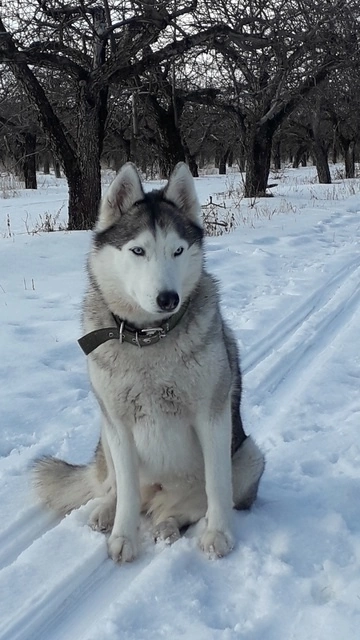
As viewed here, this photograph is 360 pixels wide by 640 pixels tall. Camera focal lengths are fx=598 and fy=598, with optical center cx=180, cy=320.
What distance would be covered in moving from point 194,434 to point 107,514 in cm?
57

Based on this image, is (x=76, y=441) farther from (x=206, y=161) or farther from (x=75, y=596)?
(x=206, y=161)

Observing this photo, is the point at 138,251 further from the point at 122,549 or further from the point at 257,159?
the point at 257,159

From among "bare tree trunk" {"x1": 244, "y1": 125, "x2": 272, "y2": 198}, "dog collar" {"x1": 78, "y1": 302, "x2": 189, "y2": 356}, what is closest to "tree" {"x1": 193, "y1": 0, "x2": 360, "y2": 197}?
"bare tree trunk" {"x1": 244, "y1": 125, "x2": 272, "y2": 198}

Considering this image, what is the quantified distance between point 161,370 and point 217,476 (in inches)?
20.6

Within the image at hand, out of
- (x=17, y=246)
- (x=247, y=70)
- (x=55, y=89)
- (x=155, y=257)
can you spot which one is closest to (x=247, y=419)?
(x=155, y=257)

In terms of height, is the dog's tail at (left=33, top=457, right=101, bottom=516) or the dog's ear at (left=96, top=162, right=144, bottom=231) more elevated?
the dog's ear at (left=96, top=162, right=144, bottom=231)

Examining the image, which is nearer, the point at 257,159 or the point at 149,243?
the point at 149,243

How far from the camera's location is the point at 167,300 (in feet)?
7.66

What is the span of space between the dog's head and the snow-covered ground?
3.50 ft

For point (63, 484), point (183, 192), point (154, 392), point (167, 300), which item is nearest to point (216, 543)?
point (154, 392)

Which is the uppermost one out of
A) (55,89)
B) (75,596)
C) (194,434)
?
(55,89)

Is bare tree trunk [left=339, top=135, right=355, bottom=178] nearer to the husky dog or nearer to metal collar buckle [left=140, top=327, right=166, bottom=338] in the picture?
the husky dog

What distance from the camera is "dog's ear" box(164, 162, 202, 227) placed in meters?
2.71

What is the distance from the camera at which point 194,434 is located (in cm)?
263
